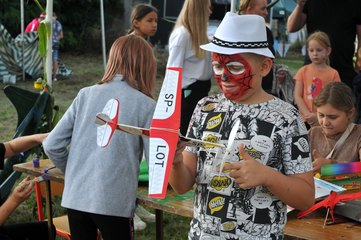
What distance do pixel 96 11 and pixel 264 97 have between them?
1676 cm

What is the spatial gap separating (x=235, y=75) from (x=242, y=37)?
117mm

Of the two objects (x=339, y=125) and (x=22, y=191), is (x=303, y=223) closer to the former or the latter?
(x=339, y=125)

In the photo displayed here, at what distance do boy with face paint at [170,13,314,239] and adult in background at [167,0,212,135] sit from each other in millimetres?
2837

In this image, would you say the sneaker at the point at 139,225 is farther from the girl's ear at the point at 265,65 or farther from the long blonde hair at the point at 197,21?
the girl's ear at the point at 265,65

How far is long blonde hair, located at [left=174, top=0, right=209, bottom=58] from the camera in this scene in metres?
4.80

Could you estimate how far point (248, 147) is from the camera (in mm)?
1901

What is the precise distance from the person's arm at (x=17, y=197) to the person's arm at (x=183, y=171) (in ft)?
3.69

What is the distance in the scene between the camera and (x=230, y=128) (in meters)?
1.93

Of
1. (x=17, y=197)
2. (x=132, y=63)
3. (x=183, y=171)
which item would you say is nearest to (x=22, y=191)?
(x=17, y=197)

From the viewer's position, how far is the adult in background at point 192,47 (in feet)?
15.7

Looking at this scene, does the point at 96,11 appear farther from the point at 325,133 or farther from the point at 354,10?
the point at 325,133

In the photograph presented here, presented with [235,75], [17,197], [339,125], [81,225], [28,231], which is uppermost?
[235,75]

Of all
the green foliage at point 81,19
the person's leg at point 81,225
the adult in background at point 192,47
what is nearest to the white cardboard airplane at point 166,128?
the person's leg at point 81,225

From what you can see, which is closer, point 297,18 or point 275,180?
point 275,180
